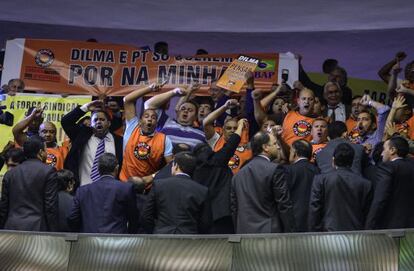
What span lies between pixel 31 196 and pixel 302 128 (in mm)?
3165

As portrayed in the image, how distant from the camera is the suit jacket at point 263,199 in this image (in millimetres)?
6059

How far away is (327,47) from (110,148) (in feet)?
10.7

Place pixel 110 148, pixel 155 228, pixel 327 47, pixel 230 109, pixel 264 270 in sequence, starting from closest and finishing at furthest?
1. pixel 264 270
2. pixel 155 228
3. pixel 110 148
4. pixel 230 109
5. pixel 327 47

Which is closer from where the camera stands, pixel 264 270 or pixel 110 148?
pixel 264 270

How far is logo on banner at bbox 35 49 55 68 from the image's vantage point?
998 centimetres

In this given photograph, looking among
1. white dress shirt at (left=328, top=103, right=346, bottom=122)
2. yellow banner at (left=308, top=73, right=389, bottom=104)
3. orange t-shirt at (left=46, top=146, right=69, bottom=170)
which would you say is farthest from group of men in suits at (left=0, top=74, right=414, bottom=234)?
yellow banner at (left=308, top=73, right=389, bottom=104)

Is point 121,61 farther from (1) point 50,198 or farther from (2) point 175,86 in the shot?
(1) point 50,198

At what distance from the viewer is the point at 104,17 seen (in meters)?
10.2

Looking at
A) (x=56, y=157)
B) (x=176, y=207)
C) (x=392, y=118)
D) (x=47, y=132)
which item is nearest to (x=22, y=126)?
(x=47, y=132)

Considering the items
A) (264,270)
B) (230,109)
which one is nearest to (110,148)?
(230,109)

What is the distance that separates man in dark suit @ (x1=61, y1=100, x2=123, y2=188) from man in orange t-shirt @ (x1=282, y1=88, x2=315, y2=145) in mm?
1772

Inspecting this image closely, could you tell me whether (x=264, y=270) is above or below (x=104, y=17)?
below

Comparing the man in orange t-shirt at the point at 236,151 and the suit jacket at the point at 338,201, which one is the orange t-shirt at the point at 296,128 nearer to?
the man in orange t-shirt at the point at 236,151

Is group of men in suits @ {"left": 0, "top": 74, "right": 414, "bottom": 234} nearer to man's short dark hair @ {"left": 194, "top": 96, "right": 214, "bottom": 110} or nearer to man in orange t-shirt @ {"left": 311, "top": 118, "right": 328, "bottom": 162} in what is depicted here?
man in orange t-shirt @ {"left": 311, "top": 118, "right": 328, "bottom": 162}
